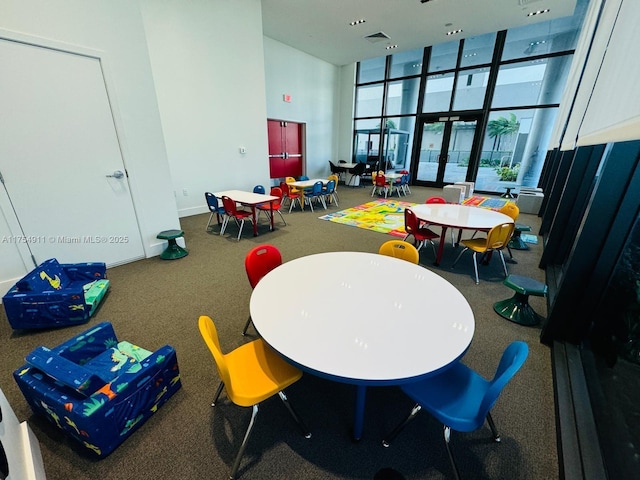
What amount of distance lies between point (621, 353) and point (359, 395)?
1528 millimetres

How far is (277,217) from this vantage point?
19.4 ft

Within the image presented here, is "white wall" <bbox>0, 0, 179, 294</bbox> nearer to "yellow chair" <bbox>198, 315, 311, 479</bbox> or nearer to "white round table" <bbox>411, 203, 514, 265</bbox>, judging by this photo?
"yellow chair" <bbox>198, 315, 311, 479</bbox>

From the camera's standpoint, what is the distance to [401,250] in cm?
224

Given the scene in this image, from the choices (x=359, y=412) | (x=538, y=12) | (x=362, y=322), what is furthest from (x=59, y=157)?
(x=538, y=12)

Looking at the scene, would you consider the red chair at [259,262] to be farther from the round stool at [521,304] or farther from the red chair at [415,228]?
the round stool at [521,304]

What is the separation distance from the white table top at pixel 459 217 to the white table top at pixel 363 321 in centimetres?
169

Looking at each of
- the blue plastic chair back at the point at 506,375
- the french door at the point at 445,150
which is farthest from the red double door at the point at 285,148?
the blue plastic chair back at the point at 506,375

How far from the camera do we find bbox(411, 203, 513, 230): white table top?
10.2 feet

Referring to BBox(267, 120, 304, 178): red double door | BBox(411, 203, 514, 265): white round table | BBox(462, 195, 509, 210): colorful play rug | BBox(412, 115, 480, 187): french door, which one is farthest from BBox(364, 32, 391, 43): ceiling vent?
BBox(411, 203, 514, 265): white round table

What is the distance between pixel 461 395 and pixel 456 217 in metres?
2.65

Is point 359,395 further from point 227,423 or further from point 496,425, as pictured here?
point 496,425

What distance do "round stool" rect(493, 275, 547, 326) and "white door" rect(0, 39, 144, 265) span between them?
4624 mm

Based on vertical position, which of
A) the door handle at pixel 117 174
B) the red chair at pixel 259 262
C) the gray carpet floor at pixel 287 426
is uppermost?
the door handle at pixel 117 174

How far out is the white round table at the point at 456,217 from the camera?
10.2 feet
